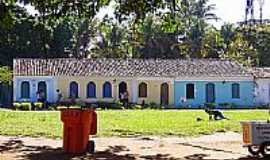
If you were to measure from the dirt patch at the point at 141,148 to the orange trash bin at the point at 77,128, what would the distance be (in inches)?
12.8

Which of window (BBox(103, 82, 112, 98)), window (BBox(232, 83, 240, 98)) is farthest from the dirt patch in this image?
window (BBox(232, 83, 240, 98))

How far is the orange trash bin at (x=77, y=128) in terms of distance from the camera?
13586mm

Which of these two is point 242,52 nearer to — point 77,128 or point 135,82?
point 135,82

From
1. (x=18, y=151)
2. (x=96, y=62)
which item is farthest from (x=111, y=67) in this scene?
(x=18, y=151)

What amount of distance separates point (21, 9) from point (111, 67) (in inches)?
1128

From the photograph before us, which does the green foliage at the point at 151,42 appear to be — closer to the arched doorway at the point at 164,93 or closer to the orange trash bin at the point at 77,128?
the arched doorway at the point at 164,93

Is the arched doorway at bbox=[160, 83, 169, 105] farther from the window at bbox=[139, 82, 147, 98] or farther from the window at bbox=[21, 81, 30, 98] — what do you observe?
the window at bbox=[21, 81, 30, 98]

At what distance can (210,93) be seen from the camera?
154 feet

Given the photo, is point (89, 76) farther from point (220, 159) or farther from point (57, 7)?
point (220, 159)

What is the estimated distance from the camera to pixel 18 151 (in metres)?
14.6

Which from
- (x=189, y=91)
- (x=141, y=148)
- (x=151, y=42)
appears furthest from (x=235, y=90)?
(x=141, y=148)

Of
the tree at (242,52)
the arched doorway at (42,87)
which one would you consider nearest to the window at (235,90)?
the tree at (242,52)

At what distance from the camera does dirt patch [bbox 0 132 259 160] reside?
13.6m

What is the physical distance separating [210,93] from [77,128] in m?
34.0
